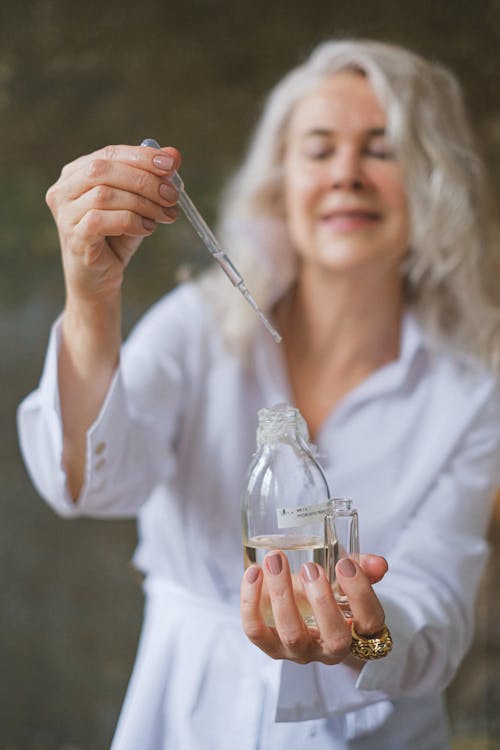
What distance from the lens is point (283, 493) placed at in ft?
1.94

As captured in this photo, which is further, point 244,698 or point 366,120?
point 366,120

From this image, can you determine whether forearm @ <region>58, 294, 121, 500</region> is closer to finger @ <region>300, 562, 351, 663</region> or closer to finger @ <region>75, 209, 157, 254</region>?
finger @ <region>75, 209, 157, 254</region>

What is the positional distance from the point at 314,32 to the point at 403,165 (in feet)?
2.90

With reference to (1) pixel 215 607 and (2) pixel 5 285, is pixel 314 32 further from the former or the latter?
(1) pixel 215 607

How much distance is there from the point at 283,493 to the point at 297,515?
1.4 inches

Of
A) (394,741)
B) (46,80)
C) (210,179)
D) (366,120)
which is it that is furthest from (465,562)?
(46,80)

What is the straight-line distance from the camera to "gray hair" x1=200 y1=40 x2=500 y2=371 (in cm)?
101

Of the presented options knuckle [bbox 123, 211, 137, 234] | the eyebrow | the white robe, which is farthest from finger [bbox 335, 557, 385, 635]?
the eyebrow

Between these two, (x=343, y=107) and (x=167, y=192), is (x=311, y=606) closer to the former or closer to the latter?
(x=167, y=192)

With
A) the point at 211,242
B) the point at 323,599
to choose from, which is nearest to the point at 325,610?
the point at 323,599

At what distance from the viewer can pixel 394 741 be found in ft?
2.68

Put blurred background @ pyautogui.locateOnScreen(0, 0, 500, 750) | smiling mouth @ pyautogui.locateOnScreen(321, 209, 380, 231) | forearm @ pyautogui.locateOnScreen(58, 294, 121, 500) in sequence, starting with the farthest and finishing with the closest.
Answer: blurred background @ pyautogui.locateOnScreen(0, 0, 500, 750) → smiling mouth @ pyautogui.locateOnScreen(321, 209, 380, 231) → forearm @ pyautogui.locateOnScreen(58, 294, 121, 500)

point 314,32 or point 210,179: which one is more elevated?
point 314,32

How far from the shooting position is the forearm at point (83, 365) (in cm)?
69
